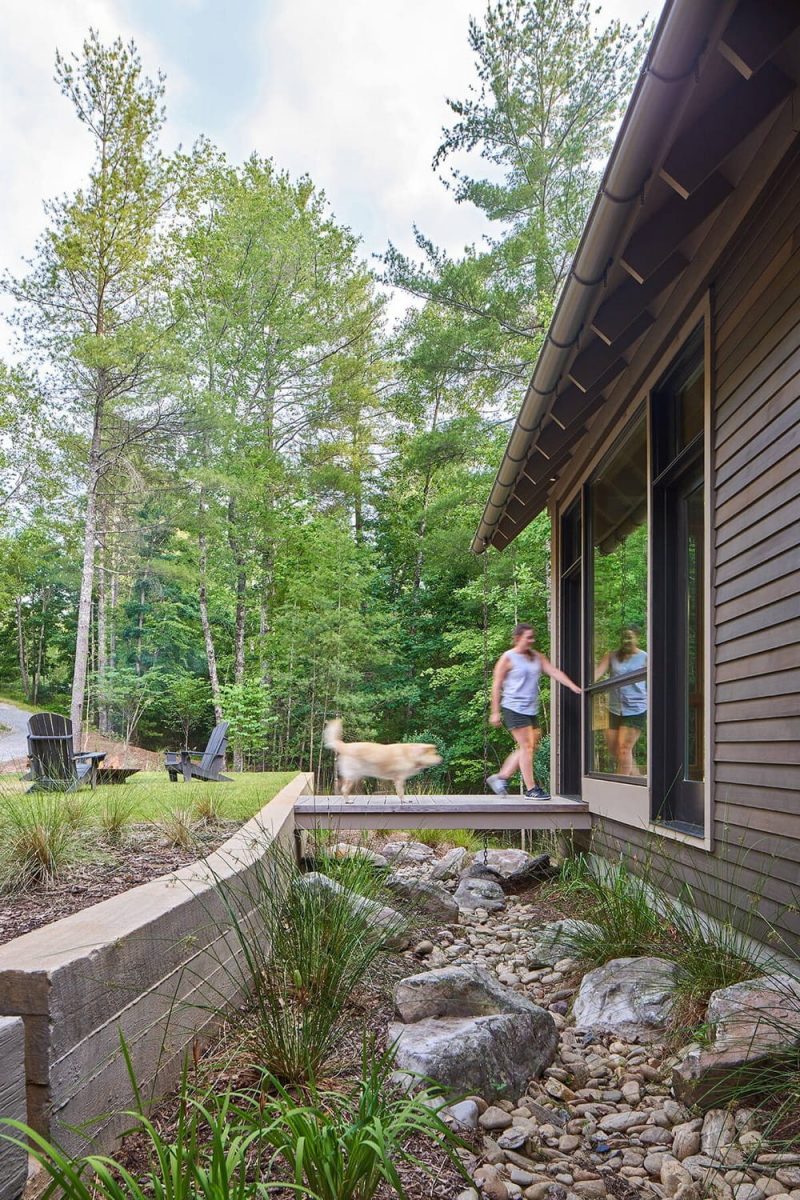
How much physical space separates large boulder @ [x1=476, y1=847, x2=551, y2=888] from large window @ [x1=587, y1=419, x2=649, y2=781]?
87 centimetres

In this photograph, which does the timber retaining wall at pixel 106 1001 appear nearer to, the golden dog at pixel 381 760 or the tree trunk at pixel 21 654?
the golden dog at pixel 381 760

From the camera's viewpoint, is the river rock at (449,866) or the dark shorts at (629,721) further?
the river rock at (449,866)

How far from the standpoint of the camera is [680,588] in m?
4.28

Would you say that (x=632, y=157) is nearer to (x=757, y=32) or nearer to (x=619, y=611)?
(x=757, y=32)

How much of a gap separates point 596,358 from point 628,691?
1928 mm

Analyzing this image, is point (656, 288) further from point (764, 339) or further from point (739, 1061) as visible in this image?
point (739, 1061)

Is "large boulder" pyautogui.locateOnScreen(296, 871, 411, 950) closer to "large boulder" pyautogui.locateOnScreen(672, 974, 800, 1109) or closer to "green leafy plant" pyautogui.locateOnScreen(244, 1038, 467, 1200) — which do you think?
"large boulder" pyautogui.locateOnScreen(672, 974, 800, 1109)

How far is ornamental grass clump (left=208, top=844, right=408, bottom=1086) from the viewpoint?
2.24 metres

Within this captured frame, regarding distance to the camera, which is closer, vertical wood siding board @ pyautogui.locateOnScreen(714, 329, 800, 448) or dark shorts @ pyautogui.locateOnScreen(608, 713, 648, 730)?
vertical wood siding board @ pyautogui.locateOnScreen(714, 329, 800, 448)

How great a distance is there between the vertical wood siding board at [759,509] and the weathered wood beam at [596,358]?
95 cm

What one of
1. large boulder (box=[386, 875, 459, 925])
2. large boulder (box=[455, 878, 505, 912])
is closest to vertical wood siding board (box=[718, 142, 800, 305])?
large boulder (box=[386, 875, 459, 925])

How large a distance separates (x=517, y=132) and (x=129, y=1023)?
14.5 meters

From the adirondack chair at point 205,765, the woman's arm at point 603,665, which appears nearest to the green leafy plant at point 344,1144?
the woman's arm at point 603,665

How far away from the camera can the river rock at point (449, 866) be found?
21.2 feet
